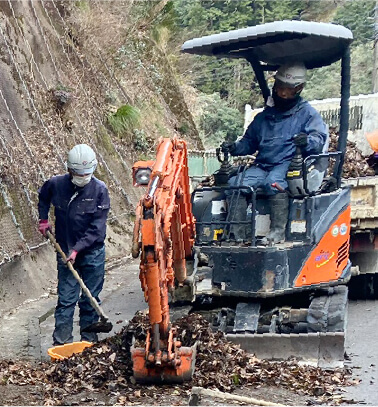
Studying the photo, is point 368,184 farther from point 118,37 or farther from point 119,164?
point 118,37

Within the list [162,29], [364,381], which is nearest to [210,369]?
[364,381]

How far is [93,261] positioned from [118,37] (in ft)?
40.3

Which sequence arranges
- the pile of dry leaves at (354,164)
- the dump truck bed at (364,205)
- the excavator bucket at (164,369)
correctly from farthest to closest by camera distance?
1. the pile of dry leaves at (354,164)
2. the dump truck bed at (364,205)
3. the excavator bucket at (164,369)

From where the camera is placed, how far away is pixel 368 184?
8555 millimetres

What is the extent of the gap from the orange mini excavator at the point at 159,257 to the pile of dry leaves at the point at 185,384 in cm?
18

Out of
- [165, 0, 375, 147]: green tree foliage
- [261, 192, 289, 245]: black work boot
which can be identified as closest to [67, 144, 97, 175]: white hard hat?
[261, 192, 289, 245]: black work boot

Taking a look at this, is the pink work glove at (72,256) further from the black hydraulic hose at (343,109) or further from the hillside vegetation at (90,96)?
the black hydraulic hose at (343,109)

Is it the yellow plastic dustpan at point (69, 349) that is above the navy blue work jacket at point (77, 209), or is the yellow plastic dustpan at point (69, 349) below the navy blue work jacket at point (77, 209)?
below

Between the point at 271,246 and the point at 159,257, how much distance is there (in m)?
2.08

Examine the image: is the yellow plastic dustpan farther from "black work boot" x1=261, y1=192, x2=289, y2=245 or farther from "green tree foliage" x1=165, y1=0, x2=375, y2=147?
"green tree foliage" x1=165, y1=0, x2=375, y2=147

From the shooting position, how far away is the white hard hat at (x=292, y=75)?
7.61 metres

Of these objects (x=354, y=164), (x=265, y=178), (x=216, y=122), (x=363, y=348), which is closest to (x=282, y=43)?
(x=265, y=178)

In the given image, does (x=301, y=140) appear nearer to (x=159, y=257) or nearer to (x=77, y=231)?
(x=77, y=231)

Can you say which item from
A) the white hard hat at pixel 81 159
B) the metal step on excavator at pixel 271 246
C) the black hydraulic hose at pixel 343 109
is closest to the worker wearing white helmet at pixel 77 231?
the white hard hat at pixel 81 159
